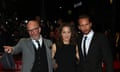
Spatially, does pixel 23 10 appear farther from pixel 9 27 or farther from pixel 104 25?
pixel 9 27

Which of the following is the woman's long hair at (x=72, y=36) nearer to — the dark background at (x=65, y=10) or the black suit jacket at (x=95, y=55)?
the black suit jacket at (x=95, y=55)

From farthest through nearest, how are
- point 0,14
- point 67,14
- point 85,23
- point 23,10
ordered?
1. point 67,14
2. point 23,10
3. point 0,14
4. point 85,23

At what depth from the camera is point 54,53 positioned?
236 inches

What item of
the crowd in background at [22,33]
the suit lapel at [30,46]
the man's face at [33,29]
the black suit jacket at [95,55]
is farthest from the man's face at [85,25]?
the crowd in background at [22,33]

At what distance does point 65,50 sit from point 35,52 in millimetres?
425

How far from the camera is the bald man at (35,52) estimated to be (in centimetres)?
586

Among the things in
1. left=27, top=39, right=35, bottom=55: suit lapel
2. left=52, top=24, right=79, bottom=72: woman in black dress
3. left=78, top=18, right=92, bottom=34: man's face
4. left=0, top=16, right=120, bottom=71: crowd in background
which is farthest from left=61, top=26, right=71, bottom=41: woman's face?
left=0, top=16, right=120, bottom=71: crowd in background

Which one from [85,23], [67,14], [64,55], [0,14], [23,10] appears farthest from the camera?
[67,14]

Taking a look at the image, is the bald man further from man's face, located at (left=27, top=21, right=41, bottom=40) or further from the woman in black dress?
the woman in black dress

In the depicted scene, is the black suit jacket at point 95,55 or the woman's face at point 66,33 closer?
the black suit jacket at point 95,55

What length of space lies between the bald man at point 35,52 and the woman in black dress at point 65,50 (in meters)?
0.12

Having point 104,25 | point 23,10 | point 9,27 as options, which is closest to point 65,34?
point 9,27

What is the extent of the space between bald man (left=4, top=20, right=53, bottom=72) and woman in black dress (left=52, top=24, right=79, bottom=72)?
0.39 feet

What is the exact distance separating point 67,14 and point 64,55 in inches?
1063
